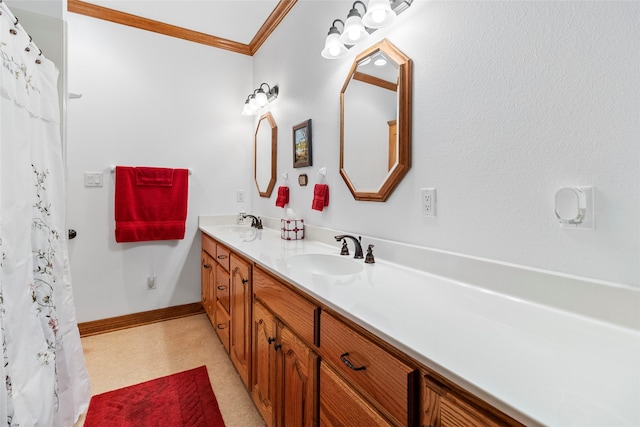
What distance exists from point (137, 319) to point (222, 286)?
1.11 m

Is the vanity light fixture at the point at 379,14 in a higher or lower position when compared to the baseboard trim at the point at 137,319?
higher

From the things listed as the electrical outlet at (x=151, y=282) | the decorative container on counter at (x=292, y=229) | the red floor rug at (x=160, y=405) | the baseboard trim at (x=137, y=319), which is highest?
the decorative container on counter at (x=292, y=229)

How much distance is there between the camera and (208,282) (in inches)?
89.2

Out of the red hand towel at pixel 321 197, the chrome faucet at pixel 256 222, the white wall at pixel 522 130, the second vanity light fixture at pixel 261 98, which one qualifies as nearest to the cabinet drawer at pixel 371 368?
the white wall at pixel 522 130

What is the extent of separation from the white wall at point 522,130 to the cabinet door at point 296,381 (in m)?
0.59

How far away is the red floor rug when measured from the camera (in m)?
1.38

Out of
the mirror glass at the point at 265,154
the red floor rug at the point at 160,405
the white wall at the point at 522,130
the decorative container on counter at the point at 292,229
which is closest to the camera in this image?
the white wall at the point at 522,130

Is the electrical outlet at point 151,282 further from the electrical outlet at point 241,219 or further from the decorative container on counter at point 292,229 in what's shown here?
the decorative container on counter at point 292,229

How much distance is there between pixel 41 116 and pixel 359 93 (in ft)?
4.53

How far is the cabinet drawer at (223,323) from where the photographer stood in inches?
70.1

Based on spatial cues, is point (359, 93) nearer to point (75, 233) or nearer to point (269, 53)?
point (269, 53)

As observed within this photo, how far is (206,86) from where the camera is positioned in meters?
2.61

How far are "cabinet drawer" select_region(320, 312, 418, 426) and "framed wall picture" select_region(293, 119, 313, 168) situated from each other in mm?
1243

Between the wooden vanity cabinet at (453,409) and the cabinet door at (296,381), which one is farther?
the cabinet door at (296,381)
